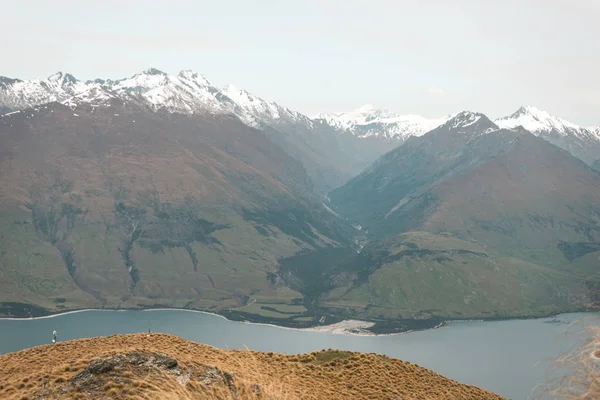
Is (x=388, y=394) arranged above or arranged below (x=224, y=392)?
below

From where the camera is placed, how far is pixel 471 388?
5491 centimetres

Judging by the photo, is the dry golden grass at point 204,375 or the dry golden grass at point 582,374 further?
the dry golden grass at point 204,375

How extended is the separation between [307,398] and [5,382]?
863 inches

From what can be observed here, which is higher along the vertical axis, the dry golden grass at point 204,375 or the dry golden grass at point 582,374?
the dry golden grass at point 582,374

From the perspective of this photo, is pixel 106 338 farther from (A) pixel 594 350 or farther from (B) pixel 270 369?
(A) pixel 594 350

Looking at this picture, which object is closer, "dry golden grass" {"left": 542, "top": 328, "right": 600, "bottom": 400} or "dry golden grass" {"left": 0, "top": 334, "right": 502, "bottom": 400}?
"dry golden grass" {"left": 542, "top": 328, "right": 600, "bottom": 400}

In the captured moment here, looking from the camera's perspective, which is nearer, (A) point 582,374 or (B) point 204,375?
(A) point 582,374

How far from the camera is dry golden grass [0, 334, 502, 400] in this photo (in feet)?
96.2

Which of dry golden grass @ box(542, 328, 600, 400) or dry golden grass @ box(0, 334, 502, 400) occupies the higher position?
dry golden grass @ box(542, 328, 600, 400)

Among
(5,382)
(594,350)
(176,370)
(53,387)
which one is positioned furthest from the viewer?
(5,382)

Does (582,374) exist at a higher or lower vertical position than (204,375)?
higher

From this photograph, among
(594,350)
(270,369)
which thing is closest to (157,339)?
(270,369)

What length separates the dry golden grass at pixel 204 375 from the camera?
96.2ft

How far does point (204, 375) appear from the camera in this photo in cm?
3356
